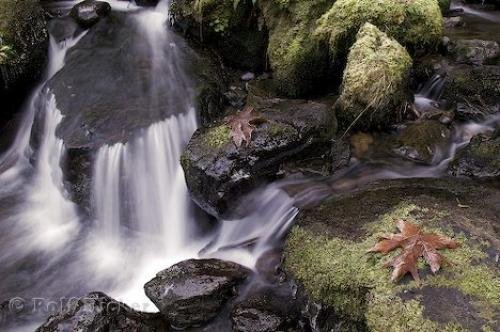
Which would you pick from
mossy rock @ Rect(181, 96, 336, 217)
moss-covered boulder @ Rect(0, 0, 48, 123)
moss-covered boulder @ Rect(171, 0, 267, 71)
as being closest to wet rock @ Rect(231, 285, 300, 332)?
mossy rock @ Rect(181, 96, 336, 217)

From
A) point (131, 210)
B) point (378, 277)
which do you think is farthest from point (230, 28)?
point (378, 277)

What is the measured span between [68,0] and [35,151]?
3847 millimetres

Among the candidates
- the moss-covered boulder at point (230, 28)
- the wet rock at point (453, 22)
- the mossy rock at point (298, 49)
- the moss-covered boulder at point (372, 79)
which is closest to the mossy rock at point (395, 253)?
the moss-covered boulder at point (372, 79)

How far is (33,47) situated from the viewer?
8695 millimetres

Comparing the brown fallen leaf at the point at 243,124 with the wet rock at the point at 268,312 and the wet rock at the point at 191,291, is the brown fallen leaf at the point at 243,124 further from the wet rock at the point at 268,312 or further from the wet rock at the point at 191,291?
the wet rock at the point at 268,312

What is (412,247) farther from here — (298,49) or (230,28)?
(230,28)

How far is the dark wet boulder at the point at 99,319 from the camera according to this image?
4836mm

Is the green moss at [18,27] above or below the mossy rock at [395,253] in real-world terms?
above

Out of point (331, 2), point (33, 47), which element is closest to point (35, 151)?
point (33, 47)

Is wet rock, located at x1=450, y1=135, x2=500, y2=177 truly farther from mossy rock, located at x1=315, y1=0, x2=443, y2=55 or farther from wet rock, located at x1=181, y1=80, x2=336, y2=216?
mossy rock, located at x1=315, y1=0, x2=443, y2=55

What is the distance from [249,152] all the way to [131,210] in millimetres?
2132

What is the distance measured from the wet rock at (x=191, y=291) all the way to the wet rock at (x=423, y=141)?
2896 mm

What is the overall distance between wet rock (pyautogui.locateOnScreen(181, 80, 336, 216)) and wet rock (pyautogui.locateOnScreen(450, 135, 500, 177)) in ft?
5.61

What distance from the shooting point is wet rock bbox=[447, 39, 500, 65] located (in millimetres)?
7691
